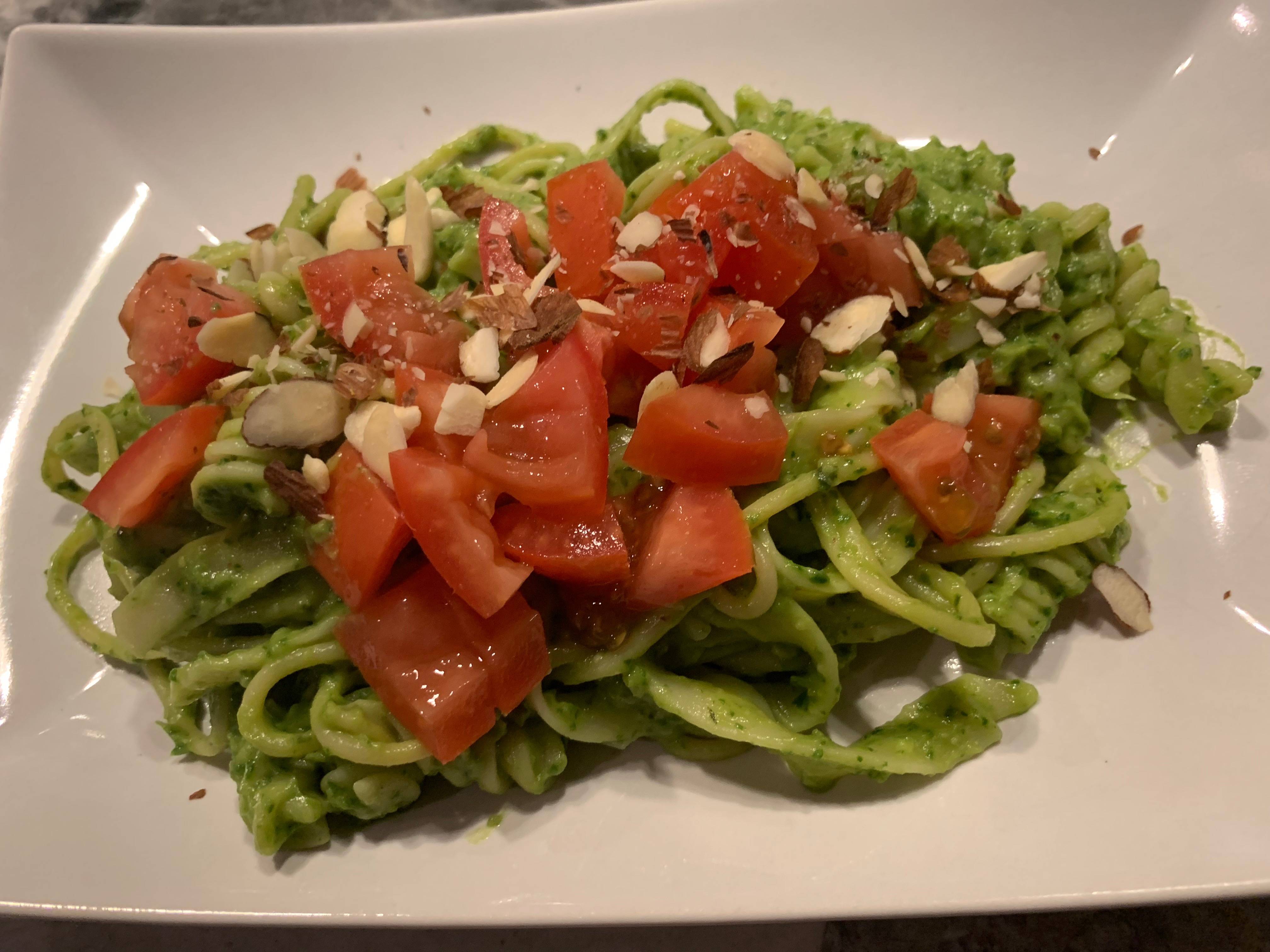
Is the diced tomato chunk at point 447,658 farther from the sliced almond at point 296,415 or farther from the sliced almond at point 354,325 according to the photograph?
the sliced almond at point 354,325

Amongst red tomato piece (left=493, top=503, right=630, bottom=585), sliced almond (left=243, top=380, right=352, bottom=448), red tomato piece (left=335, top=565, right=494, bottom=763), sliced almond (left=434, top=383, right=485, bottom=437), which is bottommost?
red tomato piece (left=335, top=565, right=494, bottom=763)

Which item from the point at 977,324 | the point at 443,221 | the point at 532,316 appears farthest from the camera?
the point at 443,221

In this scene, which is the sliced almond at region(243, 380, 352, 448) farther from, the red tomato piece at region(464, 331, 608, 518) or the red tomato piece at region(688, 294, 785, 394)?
the red tomato piece at region(688, 294, 785, 394)

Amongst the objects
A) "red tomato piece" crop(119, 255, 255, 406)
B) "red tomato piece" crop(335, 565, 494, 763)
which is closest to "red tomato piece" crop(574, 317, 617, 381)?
"red tomato piece" crop(335, 565, 494, 763)

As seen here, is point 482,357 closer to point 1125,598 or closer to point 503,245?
point 503,245

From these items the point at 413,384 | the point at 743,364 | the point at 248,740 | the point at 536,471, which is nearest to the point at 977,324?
the point at 743,364

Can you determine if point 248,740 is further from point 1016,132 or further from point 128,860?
point 1016,132

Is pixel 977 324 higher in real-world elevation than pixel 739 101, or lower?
lower
